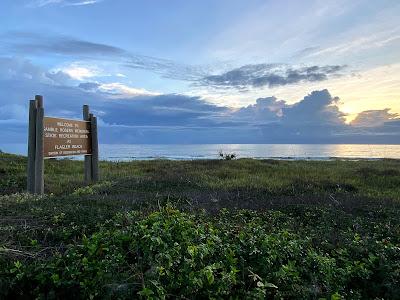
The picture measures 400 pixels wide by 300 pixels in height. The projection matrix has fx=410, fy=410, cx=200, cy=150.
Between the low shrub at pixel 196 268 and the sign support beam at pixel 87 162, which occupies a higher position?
the sign support beam at pixel 87 162

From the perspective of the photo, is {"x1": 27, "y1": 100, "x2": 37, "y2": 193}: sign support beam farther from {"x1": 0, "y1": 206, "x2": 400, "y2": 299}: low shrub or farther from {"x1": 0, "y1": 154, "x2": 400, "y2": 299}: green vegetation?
{"x1": 0, "y1": 206, "x2": 400, "y2": 299}: low shrub

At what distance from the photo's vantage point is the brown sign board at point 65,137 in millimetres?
12289

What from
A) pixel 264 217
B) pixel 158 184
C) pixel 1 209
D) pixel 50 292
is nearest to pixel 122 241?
pixel 50 292

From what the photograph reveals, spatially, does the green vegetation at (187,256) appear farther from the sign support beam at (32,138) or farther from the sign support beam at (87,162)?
the sign support beam at (87,162)

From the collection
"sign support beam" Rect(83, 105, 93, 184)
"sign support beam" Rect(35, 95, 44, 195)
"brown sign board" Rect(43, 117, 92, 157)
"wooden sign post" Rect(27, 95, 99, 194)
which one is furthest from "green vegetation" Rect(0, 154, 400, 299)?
"sign support beam" Rect(83, 105, 93, 184)

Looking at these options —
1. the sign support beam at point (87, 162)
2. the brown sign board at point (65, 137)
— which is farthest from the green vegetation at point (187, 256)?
the sign support beam at point (87, 162)

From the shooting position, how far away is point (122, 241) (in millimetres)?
4844

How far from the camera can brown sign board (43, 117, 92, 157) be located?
12289 millimetres

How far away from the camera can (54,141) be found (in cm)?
1268

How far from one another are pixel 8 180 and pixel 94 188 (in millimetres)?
4221

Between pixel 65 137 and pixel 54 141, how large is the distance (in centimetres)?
85

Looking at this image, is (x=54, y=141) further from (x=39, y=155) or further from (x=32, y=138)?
(x=39, y=155)

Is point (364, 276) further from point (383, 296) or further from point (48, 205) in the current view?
point (48, 205)

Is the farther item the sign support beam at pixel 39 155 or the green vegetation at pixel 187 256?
the sign support beam at pixel 39 155
